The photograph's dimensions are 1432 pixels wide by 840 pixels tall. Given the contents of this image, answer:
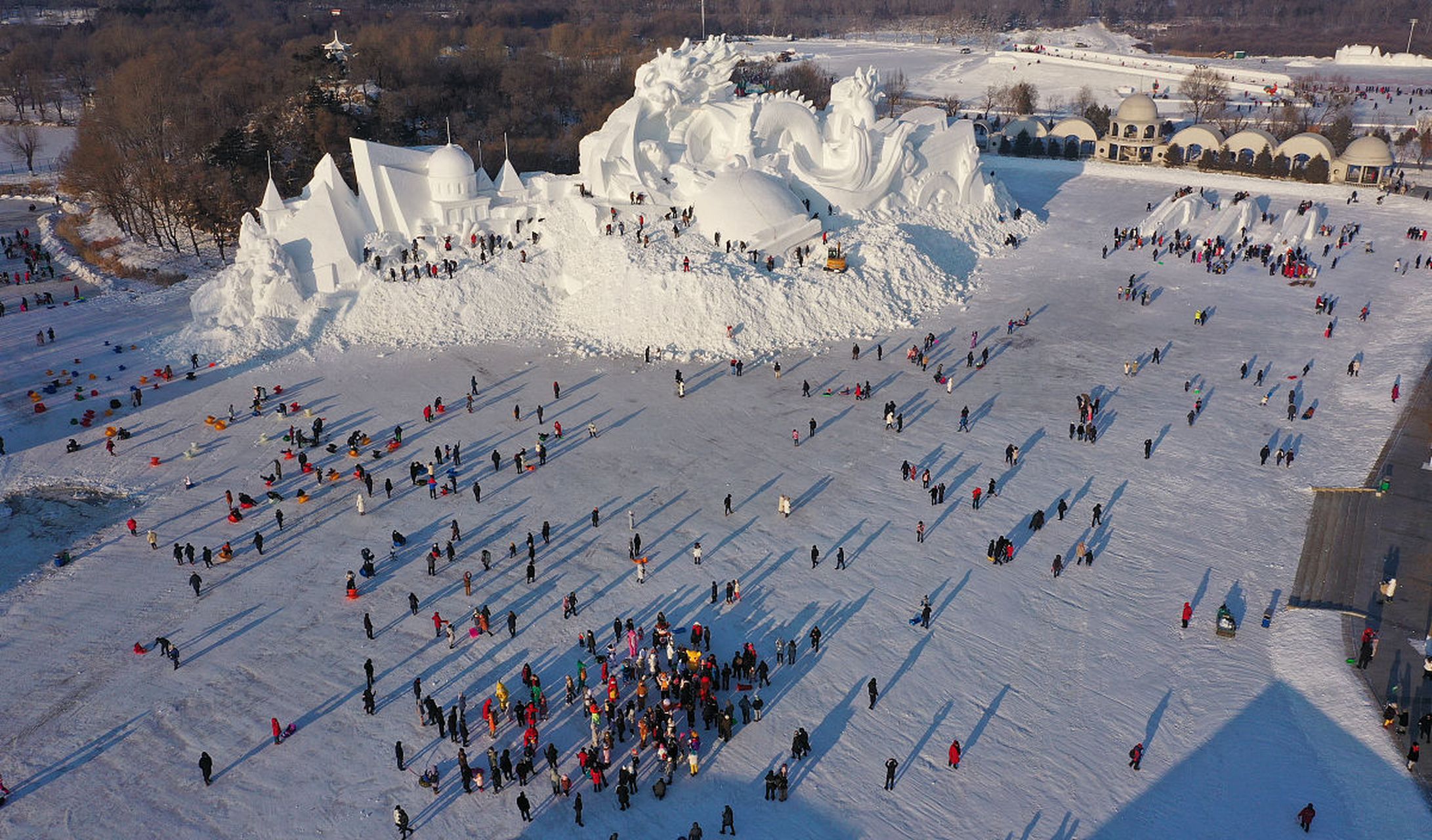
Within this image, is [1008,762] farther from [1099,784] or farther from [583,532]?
[583,532]

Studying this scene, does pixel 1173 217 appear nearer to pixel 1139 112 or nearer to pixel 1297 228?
pixel 1297 228

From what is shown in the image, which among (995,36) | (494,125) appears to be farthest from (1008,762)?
(995,36)

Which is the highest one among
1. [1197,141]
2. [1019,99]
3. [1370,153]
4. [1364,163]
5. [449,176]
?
[1019,99]

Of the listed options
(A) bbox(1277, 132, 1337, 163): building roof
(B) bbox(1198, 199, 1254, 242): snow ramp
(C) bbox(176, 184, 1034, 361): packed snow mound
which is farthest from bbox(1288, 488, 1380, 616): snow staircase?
(A) bbox(1277, 132, 1337, 163): building roof

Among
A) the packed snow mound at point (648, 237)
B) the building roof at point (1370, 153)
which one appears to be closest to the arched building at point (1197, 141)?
the building roof at point (1370, 153)

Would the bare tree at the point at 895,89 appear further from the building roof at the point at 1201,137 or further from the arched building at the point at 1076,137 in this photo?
the building roof at the point at 1201,137

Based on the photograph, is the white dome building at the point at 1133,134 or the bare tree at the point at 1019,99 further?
the bare tree at the point at 1019,99

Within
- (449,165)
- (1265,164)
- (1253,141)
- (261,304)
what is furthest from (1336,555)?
(1253,141)
